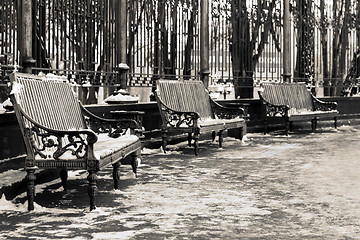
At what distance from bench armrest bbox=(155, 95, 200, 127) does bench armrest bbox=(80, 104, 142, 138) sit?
2.28m

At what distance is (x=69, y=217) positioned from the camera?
517 cm

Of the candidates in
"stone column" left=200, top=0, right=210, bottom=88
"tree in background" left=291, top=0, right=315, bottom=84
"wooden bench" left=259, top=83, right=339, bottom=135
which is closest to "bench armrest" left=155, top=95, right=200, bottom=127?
"stone column" left=200, top=0, right=210, bottom=88

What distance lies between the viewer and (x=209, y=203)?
577 cm

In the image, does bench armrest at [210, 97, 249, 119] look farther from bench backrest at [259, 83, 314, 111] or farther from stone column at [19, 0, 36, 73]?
stone column at [19, 0, 36, 73]

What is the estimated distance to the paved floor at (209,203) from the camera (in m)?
4.68

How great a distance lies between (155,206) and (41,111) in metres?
1.40

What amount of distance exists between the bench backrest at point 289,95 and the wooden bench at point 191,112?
2.49m

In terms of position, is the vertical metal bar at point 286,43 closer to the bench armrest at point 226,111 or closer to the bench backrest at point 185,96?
the bench armrest at point 226,111

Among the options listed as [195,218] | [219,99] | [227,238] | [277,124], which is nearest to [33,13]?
[195,218]

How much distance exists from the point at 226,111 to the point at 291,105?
150 inches

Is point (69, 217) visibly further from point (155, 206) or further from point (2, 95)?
point (2, 95)

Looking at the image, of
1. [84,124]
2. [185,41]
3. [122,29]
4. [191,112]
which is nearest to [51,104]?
[84,124]

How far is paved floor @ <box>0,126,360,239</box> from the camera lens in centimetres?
468

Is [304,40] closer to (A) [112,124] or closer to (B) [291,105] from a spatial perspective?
(B) [291,105]
